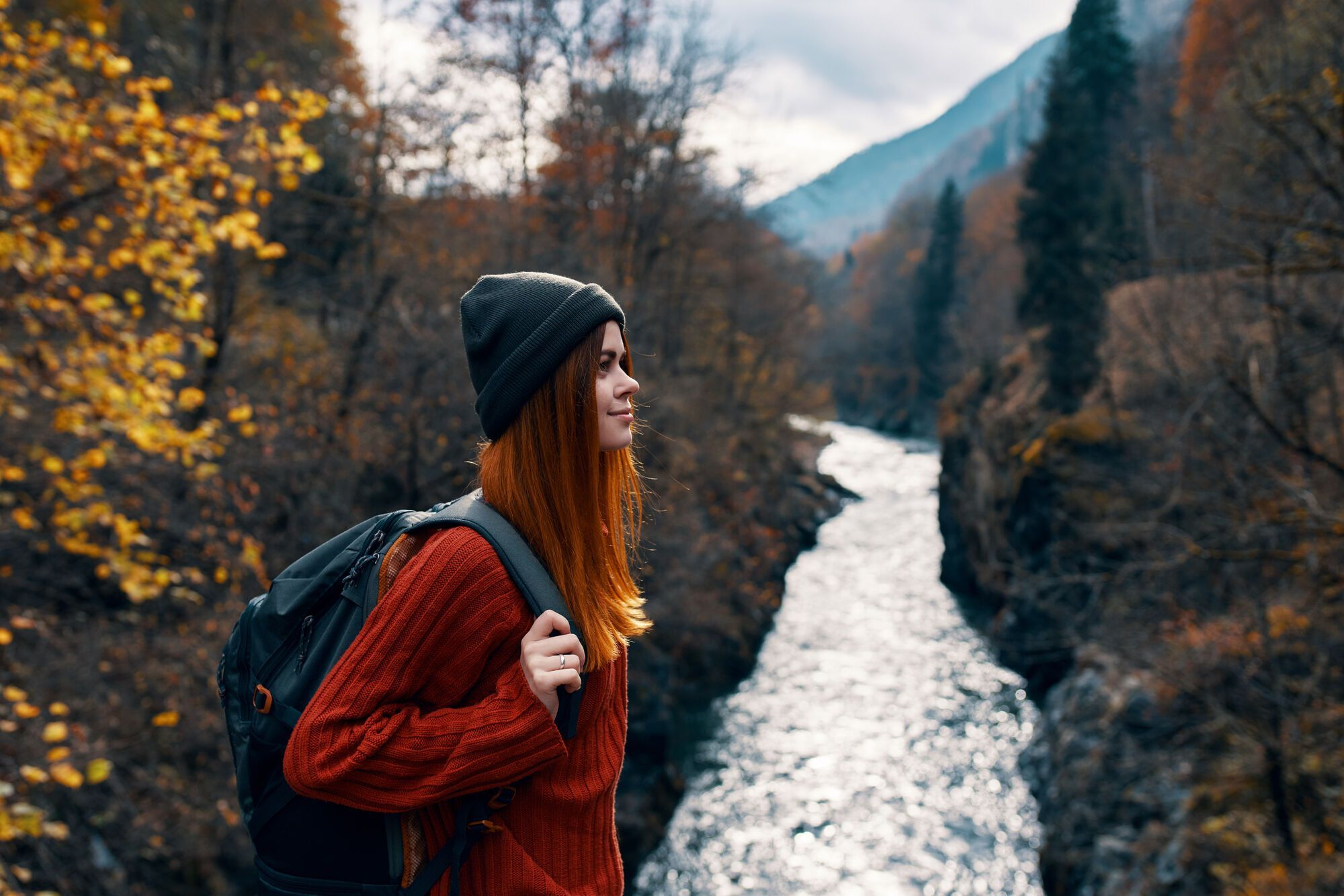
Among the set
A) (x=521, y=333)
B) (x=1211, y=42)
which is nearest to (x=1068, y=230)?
(x=1211, y=42)

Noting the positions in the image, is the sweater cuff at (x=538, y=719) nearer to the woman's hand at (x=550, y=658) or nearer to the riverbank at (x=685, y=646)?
the woman's hand at (x=550, y=658)

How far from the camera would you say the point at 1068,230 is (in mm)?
23172

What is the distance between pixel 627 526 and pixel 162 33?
13683mm

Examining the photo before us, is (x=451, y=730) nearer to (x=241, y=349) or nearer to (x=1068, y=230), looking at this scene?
(x=241, y=349)

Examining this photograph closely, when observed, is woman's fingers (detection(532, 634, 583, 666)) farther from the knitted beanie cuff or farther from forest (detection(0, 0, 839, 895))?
forest (detection(0, 0, 839, 895))

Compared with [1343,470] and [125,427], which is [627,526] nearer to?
[125,427]

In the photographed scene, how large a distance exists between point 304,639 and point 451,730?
35 centimetres

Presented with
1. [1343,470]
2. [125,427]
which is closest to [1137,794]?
[1343,470]

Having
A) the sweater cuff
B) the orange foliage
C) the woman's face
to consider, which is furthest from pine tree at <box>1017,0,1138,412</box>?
the sweater cuff

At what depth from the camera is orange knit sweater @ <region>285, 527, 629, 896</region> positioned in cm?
132

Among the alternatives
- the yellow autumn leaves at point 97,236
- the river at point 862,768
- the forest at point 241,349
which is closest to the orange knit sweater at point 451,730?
the forest at point 241,349

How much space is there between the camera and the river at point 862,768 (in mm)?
10086

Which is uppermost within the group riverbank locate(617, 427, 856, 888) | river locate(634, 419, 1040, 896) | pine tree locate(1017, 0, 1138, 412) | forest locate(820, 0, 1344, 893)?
pine tree locate(1017, 0, 1138, 412)

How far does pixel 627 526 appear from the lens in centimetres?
194
